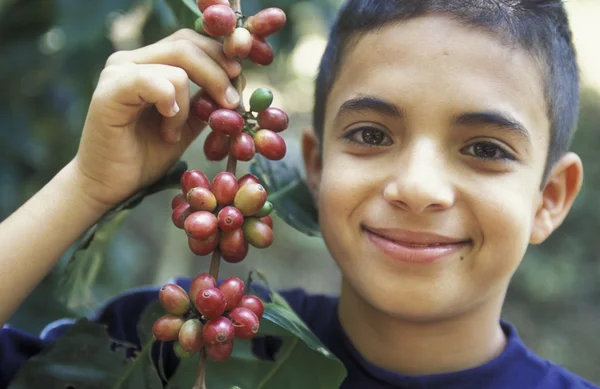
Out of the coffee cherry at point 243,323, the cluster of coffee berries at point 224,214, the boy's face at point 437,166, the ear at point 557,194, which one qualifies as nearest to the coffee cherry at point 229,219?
the cluster of coffee berries at point 224,214

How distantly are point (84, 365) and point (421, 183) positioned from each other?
59 centimetres

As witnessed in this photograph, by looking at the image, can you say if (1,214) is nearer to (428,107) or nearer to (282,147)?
(282,147)

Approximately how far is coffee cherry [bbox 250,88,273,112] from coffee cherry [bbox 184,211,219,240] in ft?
0.60

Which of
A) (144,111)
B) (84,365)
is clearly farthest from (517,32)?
(84,365)

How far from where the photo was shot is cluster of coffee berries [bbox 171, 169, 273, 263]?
2.75ft

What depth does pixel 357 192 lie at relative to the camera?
0.98 m

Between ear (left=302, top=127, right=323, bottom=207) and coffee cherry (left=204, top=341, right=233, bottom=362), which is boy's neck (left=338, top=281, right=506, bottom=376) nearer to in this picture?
ear (left=302, top=127, right=323, bottom=207)

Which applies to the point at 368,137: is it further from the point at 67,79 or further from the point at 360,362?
the point at 67,79

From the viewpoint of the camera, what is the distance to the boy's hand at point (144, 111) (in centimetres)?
94

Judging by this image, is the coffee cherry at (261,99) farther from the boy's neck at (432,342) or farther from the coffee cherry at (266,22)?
the boy's neck at (432,342)

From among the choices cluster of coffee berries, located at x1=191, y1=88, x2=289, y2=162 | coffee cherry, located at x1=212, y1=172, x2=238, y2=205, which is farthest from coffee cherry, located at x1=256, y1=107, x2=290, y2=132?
coffee cherry, located at x1=212, y1=172, x2=238, y2=205

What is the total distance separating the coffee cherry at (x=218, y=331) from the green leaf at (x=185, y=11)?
49 cm

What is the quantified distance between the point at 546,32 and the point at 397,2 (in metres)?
0.23

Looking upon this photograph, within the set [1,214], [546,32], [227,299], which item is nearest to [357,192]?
[227,299]
